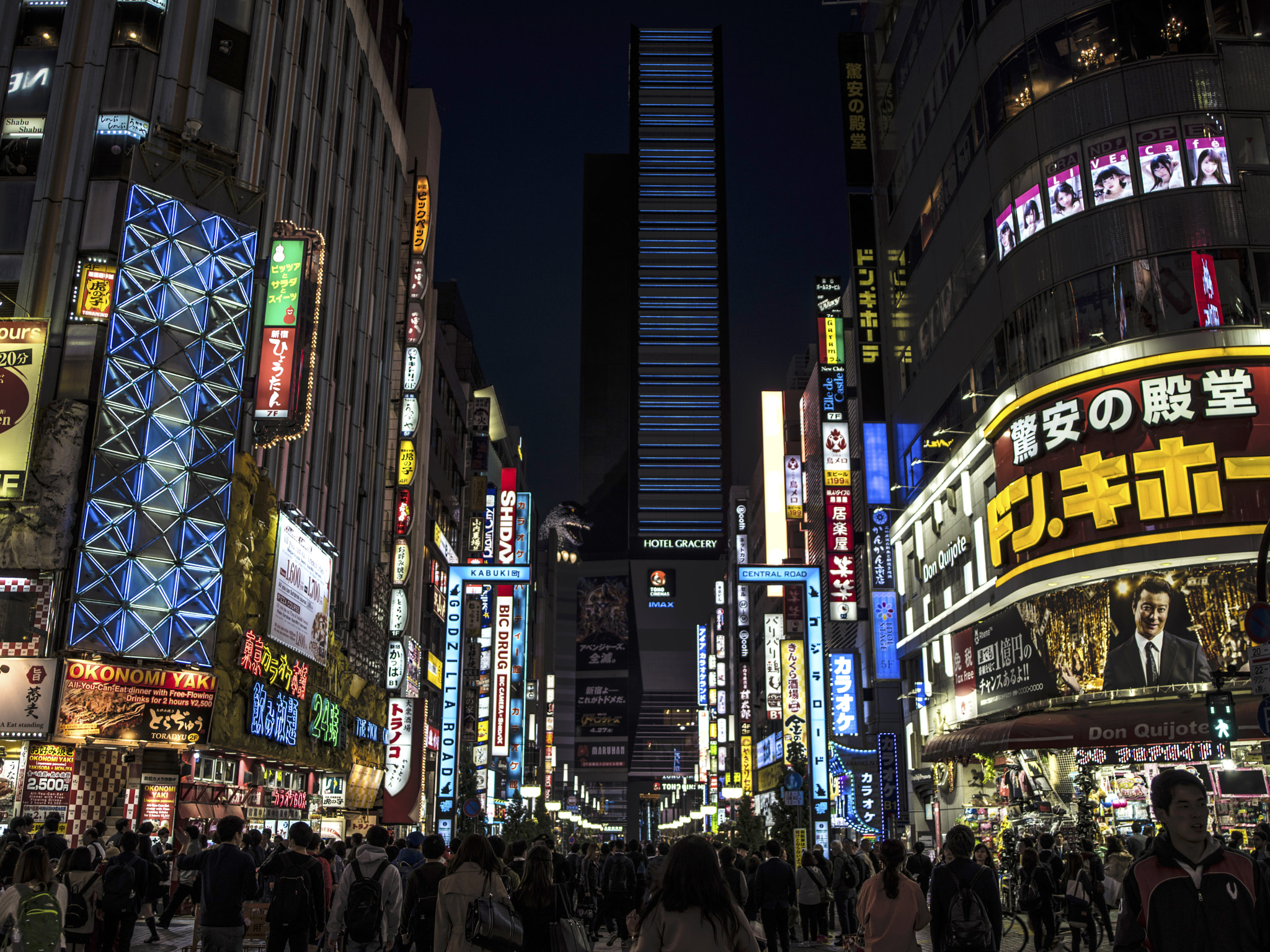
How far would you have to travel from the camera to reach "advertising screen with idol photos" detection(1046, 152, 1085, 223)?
28125 millimetres

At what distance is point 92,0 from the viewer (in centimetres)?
2580

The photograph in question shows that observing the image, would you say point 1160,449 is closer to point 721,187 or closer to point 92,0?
point 92,0

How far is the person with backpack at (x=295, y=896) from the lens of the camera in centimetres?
1015

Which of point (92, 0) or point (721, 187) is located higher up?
point (721, 187)

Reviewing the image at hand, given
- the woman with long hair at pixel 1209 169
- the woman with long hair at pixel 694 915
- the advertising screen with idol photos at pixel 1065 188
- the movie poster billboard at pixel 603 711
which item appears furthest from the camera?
the movie poster billboard at pixel 603 711

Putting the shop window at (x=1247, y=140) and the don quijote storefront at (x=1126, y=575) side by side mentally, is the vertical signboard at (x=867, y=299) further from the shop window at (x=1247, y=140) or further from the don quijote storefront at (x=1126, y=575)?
the shop window at (x=1247, y=140)

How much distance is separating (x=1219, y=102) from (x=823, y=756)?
23473 millimetres

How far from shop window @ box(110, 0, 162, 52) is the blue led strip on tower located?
154882mm

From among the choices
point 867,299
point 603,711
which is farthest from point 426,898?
point 603,711

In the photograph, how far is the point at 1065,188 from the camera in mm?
28562

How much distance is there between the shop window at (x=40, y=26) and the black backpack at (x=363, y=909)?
23.5 meters

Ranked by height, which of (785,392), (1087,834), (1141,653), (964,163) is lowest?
(1087,834)

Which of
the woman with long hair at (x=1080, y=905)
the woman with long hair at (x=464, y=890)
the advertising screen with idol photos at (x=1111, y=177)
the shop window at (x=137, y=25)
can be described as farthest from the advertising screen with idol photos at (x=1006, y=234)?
the woman with long hair at (x=464, y=890)

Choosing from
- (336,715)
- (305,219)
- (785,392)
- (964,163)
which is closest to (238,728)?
(336,715)
